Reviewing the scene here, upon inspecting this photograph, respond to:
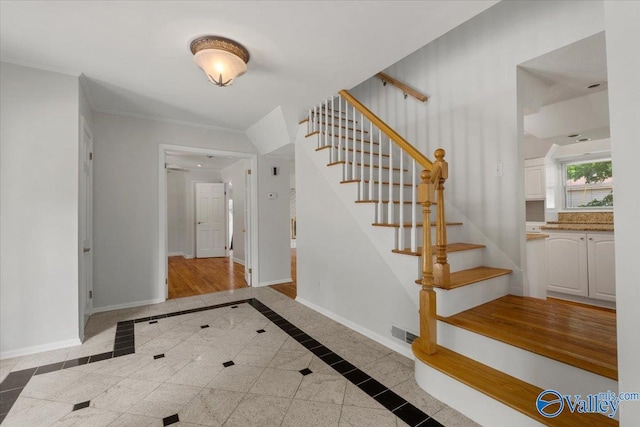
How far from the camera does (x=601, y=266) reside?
3.37 metres

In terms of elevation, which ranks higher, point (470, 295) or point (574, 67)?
point (574, 67)

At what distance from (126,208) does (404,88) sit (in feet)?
12.4

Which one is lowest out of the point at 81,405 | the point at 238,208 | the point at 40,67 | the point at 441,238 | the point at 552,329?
the point at 81,405

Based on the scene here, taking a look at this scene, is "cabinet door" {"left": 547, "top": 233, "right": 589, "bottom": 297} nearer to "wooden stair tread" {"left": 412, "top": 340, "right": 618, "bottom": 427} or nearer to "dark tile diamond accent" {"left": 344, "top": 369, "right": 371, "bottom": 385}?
"wooden stair tread" {"left": 412, "top": 340, "right": 618, "bottom": 427}

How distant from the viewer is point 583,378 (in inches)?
55.1

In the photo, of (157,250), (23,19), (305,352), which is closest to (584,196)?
(305,352)

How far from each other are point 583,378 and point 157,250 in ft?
13.9

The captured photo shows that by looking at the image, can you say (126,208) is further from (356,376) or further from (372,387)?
(372,387)

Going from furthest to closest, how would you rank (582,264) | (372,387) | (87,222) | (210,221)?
(210,221)
(582,264)
(87,222)
(372,387)

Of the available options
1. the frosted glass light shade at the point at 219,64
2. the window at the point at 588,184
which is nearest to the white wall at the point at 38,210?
the frosted glass light shade at the point at 219,64

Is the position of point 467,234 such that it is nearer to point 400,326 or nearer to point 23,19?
point 400,326

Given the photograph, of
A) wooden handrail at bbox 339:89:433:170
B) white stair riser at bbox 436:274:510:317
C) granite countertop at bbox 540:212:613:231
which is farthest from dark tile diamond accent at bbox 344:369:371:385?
granite countertop at bbox 540:212:613:231

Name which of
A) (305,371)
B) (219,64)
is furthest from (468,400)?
(219,64)

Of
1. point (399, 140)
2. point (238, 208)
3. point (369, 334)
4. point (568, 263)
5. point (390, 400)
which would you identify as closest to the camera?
point (390, 400)
